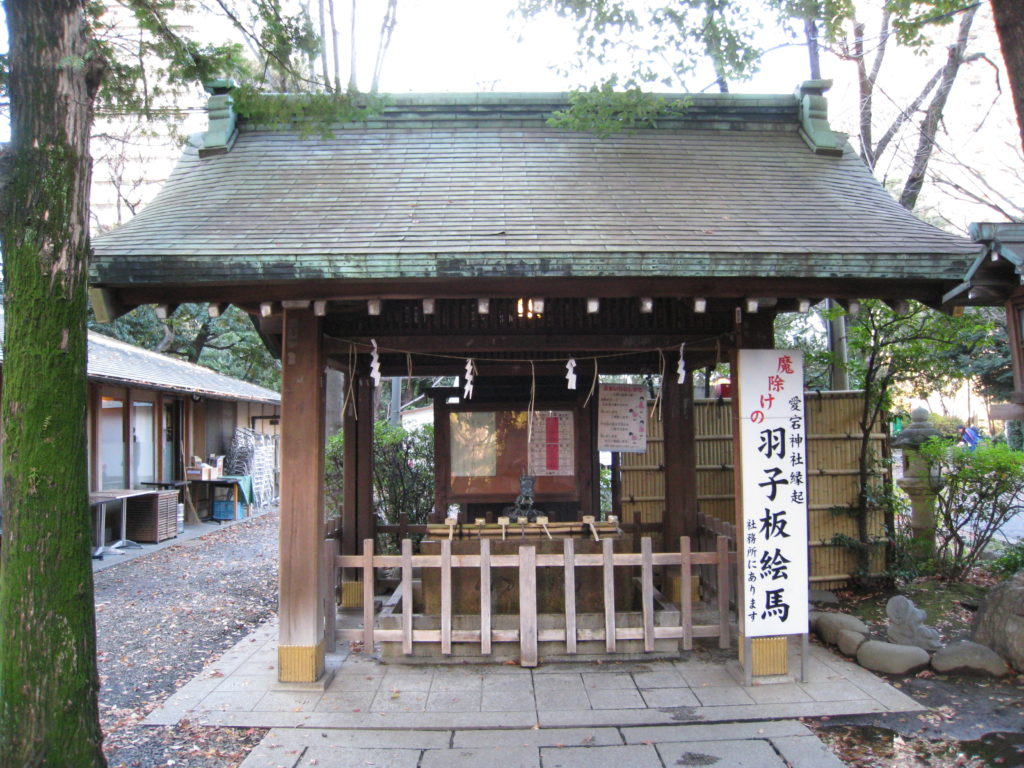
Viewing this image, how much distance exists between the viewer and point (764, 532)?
6.14m

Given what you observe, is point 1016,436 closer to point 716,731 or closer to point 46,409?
point 716,731

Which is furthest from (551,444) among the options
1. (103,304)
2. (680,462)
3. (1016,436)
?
(1016,436)

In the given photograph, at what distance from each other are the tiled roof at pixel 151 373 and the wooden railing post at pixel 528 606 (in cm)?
958

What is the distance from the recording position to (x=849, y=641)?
687 centimetres

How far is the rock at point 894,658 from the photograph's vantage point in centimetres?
641

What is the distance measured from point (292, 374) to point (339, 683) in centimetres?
277

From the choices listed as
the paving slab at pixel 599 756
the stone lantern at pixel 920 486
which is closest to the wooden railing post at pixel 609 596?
the paving slab at pixel 599 756

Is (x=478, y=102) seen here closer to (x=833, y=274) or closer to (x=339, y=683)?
(x=833, y=274)

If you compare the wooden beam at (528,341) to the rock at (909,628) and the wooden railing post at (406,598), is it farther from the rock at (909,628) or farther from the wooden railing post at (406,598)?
the rock at (909,628)

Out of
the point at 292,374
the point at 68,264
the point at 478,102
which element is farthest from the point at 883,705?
the point at 478,102

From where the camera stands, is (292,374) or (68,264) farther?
(292,374)

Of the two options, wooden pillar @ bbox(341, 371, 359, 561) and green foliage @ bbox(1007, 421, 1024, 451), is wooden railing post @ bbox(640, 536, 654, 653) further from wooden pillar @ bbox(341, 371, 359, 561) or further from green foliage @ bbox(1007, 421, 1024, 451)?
green foliage @ bbox(1007, 421, 1024, 451)

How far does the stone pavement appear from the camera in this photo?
4.93 m

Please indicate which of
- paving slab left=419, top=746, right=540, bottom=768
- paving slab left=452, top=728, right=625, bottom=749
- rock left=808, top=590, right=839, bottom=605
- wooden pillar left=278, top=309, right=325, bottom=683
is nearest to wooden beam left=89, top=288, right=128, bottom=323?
wooden pillar left=278, top=309, right=325, bottom=683
